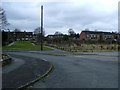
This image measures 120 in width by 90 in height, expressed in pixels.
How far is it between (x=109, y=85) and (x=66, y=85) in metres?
1.69

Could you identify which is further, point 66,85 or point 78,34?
point 78,34

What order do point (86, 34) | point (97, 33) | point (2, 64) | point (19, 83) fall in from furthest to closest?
point (97, 33) → point (86, 34) → point (2, 64) → point (19, 83)

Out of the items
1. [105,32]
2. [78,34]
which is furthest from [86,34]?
[105,32]

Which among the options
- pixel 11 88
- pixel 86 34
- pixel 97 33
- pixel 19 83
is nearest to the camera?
pixel 11 88

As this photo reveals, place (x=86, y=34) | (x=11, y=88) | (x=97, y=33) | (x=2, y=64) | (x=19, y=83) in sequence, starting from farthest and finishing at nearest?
1. (x=97, y=33)
2. (x=86, y=34)
3. (x=2, y=64)
4. (x=19, y=83)
5. (x=11, y=88)

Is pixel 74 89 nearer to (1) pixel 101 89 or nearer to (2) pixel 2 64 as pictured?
(1) pixel 101 89

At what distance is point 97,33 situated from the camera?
547 feet

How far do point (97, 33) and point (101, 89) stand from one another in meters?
157

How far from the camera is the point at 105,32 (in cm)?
17450

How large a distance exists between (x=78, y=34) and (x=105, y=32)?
1772 cm

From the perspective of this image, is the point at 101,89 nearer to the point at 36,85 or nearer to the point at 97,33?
the point at 36,85

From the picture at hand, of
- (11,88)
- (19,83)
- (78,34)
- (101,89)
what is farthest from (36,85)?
(78,34)

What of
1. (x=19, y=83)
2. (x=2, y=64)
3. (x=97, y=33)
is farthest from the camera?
(x=97, y=33)

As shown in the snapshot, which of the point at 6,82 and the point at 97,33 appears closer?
the point at 6,82
